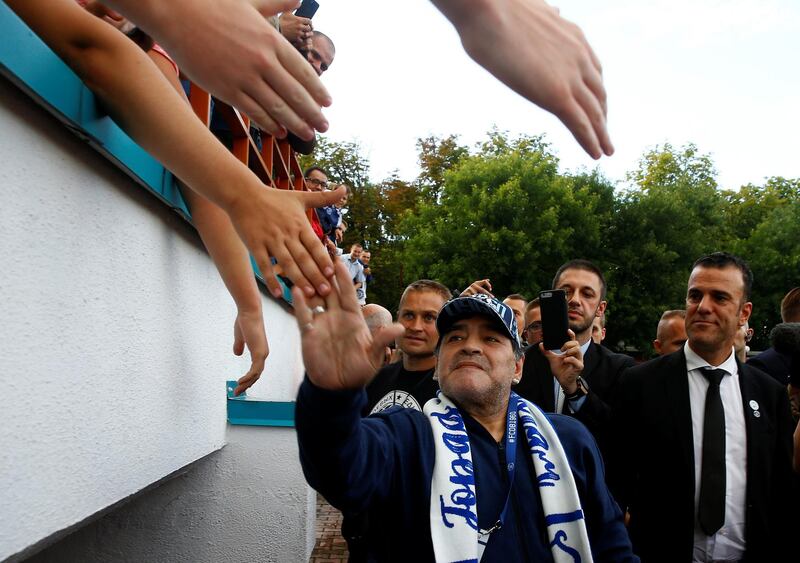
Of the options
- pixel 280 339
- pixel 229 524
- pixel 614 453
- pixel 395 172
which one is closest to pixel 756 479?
pixel 614 453

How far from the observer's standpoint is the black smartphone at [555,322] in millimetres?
3371

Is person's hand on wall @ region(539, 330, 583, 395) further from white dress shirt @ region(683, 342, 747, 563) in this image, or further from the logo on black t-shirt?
the logo on black t-shirt

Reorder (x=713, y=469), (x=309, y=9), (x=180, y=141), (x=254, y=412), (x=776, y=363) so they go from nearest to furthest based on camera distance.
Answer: (x=180, y=141) → (x=713, y=469) → (x=254, y=412) → (x=309, y=9) → (x=776, y=363)

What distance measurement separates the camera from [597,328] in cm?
505

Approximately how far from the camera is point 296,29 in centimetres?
329

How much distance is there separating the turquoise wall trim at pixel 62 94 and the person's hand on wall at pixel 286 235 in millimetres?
444

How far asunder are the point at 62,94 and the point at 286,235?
63 cm

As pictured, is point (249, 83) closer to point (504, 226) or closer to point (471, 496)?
point (471, 496)

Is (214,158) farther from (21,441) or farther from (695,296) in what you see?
(695,296)

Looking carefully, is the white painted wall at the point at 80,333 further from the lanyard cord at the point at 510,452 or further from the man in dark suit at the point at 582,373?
the man in dark suit at the point at 582,373

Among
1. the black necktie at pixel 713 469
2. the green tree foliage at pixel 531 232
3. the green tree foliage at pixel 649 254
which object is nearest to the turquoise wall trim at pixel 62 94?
the black necktie at pixel 713 469

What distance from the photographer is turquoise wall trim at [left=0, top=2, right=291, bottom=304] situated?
1407mm

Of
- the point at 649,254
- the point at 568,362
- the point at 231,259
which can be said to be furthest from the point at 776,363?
the point at 649,254

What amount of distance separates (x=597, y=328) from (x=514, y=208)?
22577 millimetres
